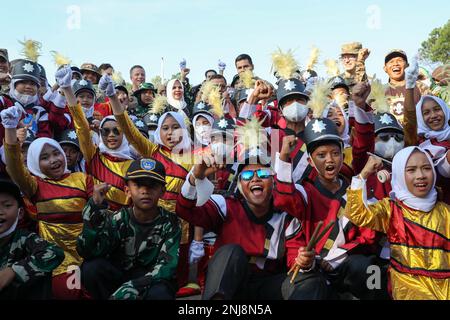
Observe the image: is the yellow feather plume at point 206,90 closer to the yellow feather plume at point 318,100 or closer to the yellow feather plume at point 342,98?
the yellow feather plume at point 342,98

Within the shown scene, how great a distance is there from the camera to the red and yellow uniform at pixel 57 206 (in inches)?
178

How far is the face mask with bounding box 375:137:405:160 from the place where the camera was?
5.26 meters

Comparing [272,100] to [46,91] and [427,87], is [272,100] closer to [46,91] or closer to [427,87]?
[427,87]

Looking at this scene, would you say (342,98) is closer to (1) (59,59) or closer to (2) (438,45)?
(1) (59,59)

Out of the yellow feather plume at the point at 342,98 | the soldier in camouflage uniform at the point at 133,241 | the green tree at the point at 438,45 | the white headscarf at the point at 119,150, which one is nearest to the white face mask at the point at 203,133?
the white headscarf at the point at 119,150

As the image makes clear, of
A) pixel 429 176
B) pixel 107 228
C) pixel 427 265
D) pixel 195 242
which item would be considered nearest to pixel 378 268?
pixel 427 265

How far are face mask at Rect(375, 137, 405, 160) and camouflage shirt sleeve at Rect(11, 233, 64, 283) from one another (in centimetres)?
358

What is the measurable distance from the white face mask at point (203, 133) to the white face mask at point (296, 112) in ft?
3.76

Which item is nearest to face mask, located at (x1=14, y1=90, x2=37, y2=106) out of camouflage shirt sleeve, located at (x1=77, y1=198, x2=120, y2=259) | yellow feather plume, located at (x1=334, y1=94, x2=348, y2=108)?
camouflage shirt sleeve, located at (x1=77, y1=198, x2=120, y2=259)

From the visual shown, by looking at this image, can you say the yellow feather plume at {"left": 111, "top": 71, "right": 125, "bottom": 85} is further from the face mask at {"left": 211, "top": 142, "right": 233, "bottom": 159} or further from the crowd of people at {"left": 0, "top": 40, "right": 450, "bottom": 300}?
the face mask at {"left": 211, "top": 142, "right": 233, "bottom": 159}

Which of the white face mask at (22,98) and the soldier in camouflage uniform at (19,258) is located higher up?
the white face mask at (22,98)

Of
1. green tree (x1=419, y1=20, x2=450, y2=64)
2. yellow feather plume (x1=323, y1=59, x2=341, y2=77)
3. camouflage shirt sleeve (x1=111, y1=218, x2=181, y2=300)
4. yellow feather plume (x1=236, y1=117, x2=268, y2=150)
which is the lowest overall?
camouflage shirt sleeve (x1=111, y1=218, x2=181, y2=300)

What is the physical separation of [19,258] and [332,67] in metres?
6.56
